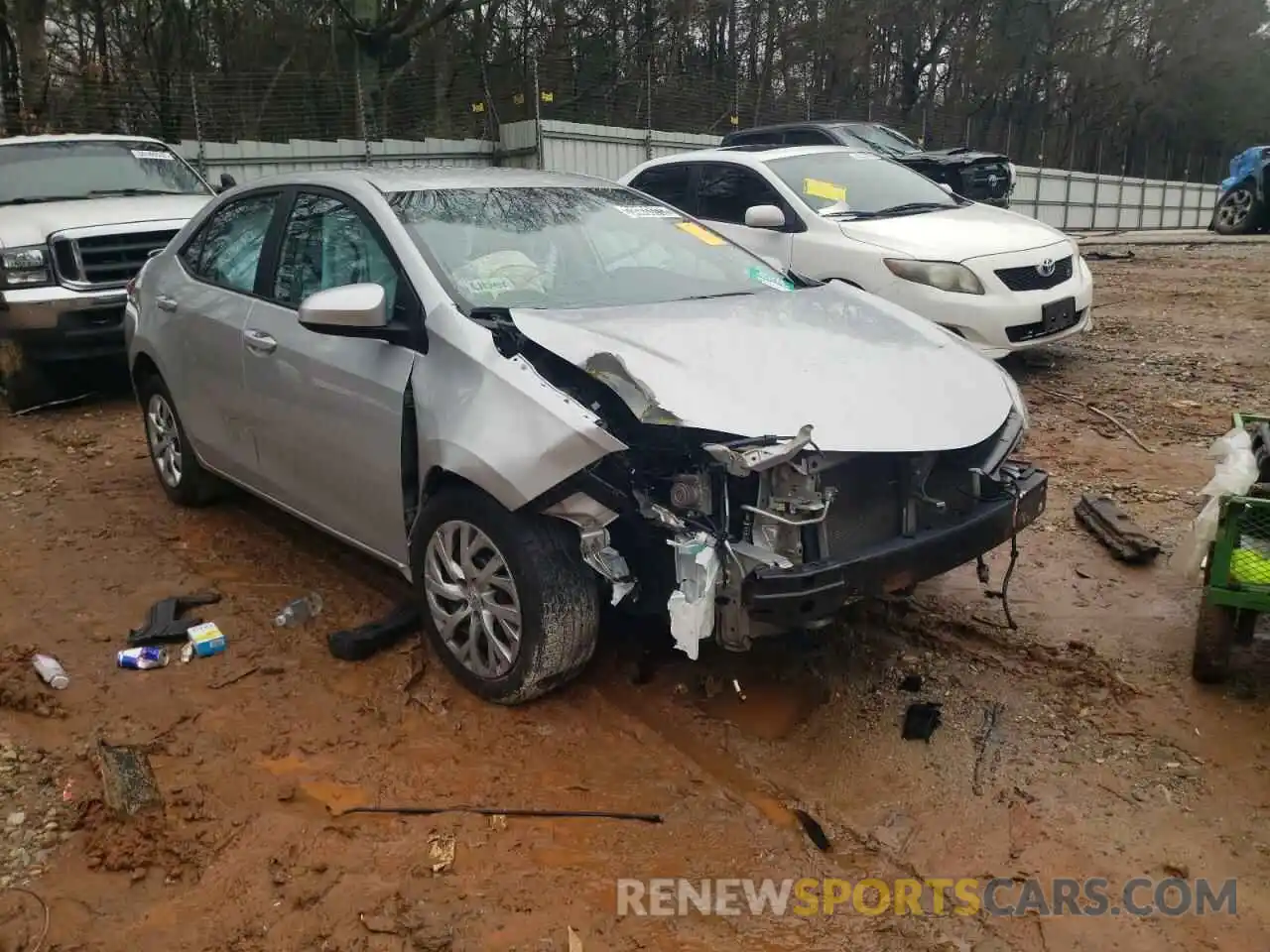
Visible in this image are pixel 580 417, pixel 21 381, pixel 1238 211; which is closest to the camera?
pixel 580 417

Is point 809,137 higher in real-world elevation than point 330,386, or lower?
higher

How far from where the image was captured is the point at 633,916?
2594 mm

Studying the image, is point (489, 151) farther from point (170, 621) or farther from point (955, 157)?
point (170, 621)

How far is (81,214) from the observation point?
7801 mm

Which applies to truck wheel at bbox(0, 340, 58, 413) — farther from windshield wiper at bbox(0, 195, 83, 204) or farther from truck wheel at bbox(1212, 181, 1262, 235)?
truck wheel at bbox(1212, 181, 1262, 235)

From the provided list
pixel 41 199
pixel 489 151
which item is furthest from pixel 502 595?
pixel 489 151

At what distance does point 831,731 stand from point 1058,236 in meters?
5.77

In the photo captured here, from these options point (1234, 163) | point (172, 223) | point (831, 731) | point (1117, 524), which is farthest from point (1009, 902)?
point (1234, 163)

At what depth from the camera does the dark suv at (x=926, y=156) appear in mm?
12945

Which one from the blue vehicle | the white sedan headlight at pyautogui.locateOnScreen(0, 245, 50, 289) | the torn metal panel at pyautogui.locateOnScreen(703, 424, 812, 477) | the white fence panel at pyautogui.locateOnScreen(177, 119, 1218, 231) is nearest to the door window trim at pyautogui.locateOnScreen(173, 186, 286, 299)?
the torn metal panel at pyautogui.locateOnScreen(703, 424, 812, 477)

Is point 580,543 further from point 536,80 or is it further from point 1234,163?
point 1234,163

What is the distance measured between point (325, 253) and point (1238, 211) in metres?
18.1

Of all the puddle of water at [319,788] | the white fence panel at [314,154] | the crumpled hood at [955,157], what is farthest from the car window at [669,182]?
the puddle of water at [319,788]

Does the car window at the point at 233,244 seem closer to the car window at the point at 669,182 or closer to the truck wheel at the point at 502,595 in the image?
the truck wheel at the point at 502,595
